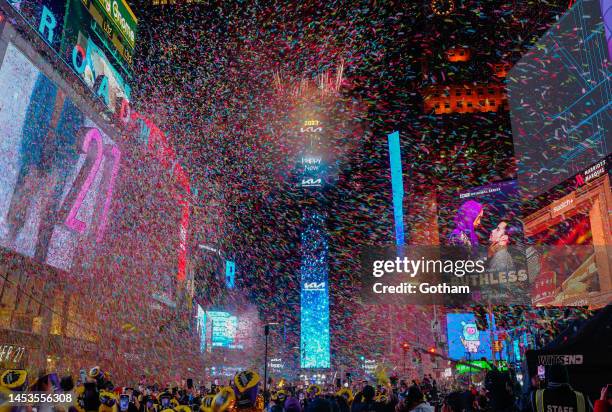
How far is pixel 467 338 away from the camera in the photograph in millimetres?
42469

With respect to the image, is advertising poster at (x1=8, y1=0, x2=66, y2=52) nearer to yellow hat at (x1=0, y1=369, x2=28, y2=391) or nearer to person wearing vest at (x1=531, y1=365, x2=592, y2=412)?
yellow hat at (x1=0, y1=369, x2=28, y2=391)

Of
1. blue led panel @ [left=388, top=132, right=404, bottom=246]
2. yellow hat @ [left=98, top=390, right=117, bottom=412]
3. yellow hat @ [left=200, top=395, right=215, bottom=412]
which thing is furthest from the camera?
blue led panel @ [left=388, top=132, right=404, bottom=246]

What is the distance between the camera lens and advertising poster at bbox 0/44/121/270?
20062 mm

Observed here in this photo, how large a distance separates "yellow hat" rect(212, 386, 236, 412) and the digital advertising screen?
1442cm

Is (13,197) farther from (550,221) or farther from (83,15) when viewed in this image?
(550,221)

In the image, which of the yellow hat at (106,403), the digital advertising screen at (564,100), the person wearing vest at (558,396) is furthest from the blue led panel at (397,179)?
the person wearing vest at (558,396)

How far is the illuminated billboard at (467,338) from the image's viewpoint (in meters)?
41.8

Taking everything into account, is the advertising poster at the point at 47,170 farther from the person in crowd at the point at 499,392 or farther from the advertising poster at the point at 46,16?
the person in crowd at the point at 499,392

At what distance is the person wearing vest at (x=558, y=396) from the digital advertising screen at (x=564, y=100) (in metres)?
11.9

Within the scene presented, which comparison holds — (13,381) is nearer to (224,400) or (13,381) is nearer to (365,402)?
(224,400)

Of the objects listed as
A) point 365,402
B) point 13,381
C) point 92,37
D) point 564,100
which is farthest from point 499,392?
point 92,37

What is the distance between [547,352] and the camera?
20.8 ft

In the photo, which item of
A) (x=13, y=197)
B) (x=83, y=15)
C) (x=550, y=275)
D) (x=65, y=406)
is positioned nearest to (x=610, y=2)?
(x=550, y=275)

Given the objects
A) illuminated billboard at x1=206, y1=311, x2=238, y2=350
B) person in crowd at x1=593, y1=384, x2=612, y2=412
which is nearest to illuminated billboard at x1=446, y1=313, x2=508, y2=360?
person in crowd at x1=593, y1=384, x2=612, y2=412
